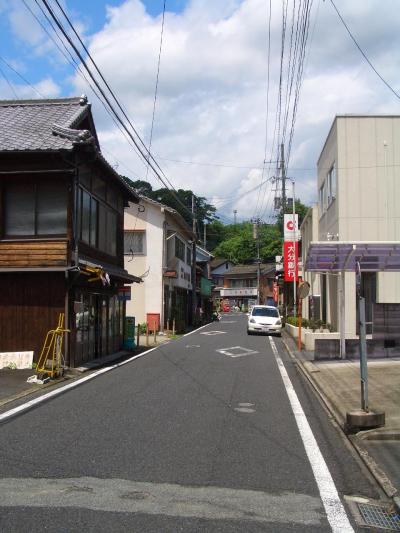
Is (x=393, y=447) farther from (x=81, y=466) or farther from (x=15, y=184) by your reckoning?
(x=15, y=184)

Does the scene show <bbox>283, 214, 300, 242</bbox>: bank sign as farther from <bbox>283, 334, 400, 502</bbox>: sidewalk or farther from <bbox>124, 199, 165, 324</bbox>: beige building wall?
<bbox>283, 334, 400, 502</bbox>: sidewalk

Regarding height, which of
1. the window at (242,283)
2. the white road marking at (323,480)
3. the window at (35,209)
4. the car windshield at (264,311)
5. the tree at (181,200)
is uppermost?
the tree at (181,200)

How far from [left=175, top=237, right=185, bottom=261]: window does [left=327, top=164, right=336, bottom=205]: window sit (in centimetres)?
1514

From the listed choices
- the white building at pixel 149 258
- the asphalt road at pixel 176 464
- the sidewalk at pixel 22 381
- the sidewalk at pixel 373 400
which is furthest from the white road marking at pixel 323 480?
the white building at pixel 149 258

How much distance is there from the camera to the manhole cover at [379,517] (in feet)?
15.6

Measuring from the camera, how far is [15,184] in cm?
1515

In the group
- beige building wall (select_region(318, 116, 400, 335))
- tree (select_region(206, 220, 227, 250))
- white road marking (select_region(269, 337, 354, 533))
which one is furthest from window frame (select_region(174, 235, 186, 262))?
tree (select_region(206, 220, 227, 250))

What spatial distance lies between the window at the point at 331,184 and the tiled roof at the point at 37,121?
10365 millimetres

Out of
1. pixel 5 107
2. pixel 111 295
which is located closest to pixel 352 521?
pixel 111 295

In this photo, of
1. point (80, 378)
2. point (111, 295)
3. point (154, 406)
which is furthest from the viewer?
point (111, 295)

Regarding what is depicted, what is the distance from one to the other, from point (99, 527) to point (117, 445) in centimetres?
251

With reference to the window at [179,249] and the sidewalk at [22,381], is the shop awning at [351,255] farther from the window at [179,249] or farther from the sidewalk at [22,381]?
the window at [179,249]

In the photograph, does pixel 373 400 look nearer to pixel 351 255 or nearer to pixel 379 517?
pixel 379 517

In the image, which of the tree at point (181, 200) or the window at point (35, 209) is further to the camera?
the tree at point (181, 200)
